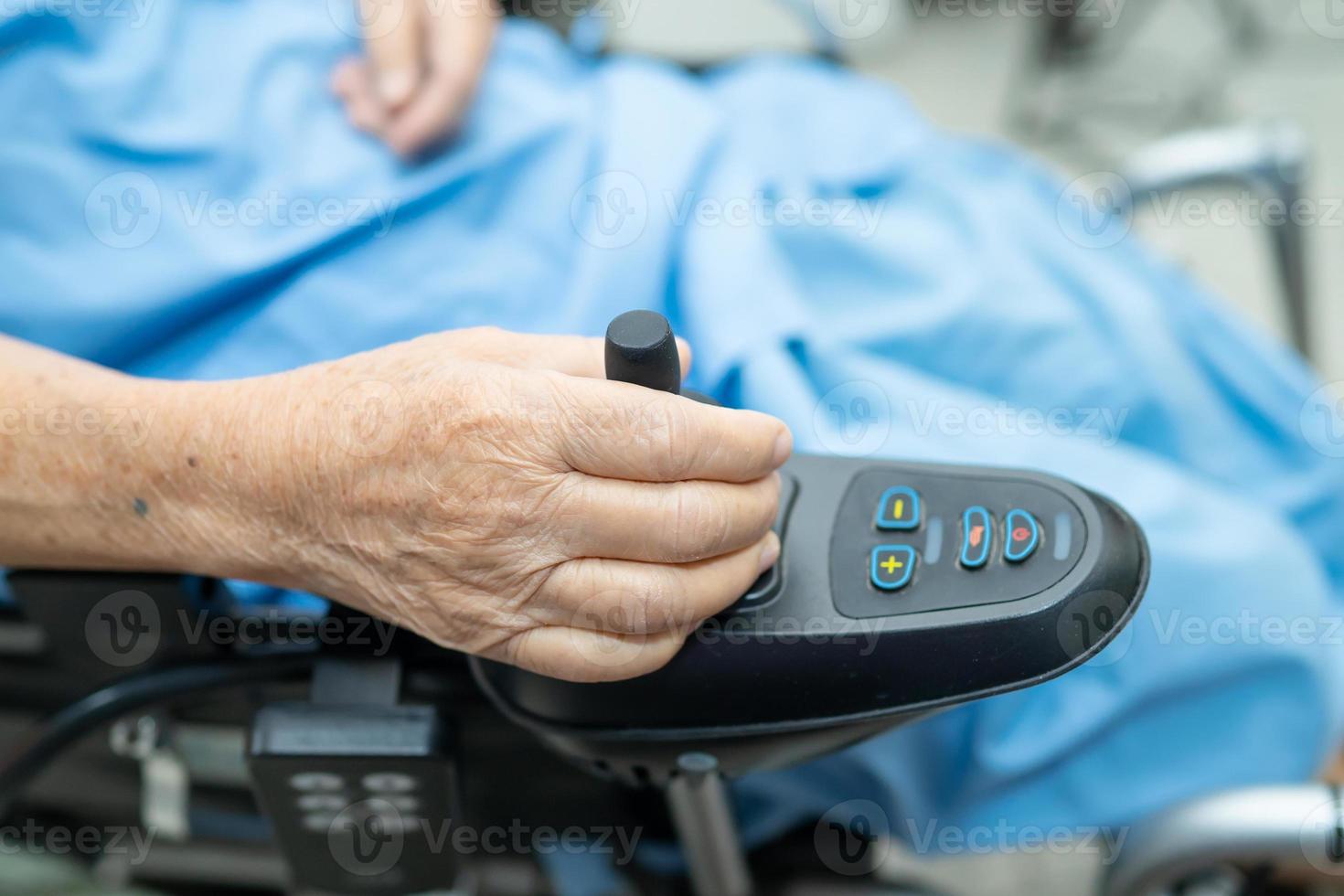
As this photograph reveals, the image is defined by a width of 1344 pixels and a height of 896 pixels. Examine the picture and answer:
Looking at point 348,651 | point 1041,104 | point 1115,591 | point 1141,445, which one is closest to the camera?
point 1115,591

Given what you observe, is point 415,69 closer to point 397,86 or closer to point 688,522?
point 397,86

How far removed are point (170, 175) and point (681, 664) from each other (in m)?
0.53

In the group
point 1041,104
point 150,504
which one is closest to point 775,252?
point 150,504

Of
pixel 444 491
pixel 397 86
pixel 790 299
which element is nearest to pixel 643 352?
pixel 444 491

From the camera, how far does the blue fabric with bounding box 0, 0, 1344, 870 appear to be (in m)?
0.66

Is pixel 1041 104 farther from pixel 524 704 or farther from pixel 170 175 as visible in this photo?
pixel 524 704

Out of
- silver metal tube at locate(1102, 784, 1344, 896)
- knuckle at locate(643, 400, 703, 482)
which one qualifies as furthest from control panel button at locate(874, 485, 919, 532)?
silver metal tube at locate(1102, 784, 1344, 896)

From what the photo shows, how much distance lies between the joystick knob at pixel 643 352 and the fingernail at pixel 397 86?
0.43m

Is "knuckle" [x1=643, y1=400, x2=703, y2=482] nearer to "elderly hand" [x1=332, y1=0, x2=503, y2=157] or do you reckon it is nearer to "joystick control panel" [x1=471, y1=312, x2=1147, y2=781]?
"joystick control panel" [x1=471, y1=312, x2=1147, y2=781]

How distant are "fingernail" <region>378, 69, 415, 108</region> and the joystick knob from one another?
43 cm

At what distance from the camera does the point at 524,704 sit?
52 centimetres

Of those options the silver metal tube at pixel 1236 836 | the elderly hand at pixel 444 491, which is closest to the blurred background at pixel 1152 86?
the elderly hand at pixel 444 491

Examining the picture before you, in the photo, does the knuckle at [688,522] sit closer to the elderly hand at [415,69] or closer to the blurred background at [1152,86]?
the elderly hand at [415,69]

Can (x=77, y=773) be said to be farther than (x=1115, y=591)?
Yes
